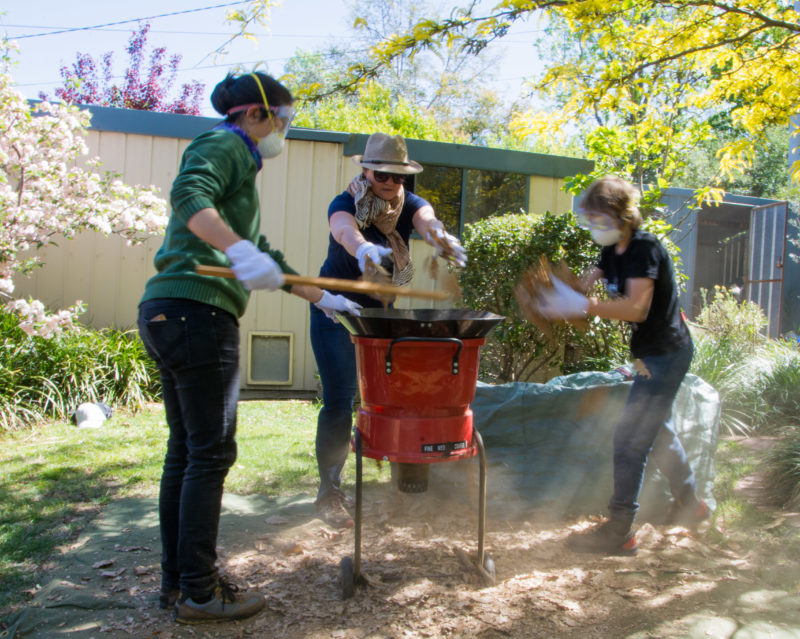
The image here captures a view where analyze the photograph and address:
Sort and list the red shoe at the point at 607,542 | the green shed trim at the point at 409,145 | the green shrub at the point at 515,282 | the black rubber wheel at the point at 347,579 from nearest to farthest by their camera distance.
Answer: the black rubber wheel at the point at 347,579
the red shoe at the point at 607,542
the green shrub at the point at 515,282
the green shed trim at the point at 409,145

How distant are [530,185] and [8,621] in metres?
6.57

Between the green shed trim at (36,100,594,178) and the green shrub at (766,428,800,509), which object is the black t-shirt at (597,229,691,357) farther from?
the green shed trim at (36,100,594,178)

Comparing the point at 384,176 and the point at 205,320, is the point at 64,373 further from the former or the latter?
the point at 205,320

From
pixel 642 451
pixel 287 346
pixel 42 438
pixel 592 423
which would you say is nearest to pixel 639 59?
pixel 592 423

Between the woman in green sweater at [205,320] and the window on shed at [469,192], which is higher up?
the window on shed at [469,192]

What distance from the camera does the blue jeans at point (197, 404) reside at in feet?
6.52

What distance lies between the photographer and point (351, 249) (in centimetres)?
284

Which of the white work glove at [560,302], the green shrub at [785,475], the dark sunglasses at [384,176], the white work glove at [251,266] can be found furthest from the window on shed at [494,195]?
the white work glove at [251,266]

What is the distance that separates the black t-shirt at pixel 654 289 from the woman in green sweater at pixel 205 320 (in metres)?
1.43

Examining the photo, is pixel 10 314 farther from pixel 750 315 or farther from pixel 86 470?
pixel 750 315

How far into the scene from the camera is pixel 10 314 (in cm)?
550

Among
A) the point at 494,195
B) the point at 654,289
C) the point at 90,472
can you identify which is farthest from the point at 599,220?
the point at 494,195

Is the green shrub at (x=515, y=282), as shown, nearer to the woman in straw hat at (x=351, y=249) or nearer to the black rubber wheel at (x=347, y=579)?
the woman in straw hat at (x=351, y=249)

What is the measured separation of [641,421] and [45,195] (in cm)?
503
